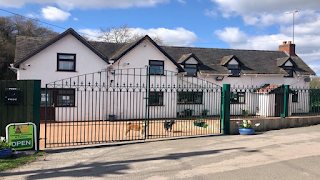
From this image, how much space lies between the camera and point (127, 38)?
40.7 meters

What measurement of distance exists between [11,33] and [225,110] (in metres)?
32.5

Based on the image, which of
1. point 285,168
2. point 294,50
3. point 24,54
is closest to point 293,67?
point 294,50

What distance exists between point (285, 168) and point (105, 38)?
38.1 m

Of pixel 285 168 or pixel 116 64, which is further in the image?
pixel 116 64

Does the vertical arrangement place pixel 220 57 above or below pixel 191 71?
above

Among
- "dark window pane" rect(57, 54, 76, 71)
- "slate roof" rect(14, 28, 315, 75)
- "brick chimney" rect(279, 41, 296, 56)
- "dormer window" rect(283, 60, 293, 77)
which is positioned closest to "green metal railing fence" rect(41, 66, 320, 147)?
"dark window pane" rect(57, 54, 76, 71)

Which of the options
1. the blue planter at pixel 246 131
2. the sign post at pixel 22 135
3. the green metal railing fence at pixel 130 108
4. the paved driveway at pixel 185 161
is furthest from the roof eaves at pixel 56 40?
the blue planter at pixel 246 131

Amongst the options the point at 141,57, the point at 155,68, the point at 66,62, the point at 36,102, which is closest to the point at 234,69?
the point at 155,68

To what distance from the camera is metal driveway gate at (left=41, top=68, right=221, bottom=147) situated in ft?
29.7

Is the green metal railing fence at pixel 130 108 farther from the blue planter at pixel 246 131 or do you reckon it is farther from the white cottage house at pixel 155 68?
the blue planter at pixel 246 131

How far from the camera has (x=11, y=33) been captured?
33281mm

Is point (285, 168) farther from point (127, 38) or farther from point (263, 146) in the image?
point (127, 38)

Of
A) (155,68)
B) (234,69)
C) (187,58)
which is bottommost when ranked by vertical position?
(155,68)

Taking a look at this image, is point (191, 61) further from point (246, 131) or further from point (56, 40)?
point (246, 131)
